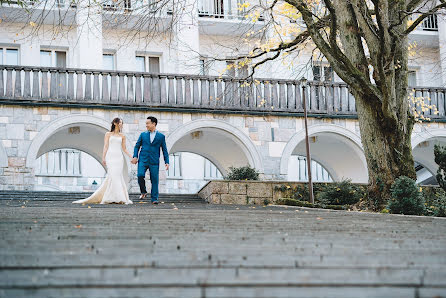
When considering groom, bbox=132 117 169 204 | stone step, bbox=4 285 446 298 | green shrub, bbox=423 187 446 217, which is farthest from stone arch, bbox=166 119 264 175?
stone step, bbox=4 285 446 298

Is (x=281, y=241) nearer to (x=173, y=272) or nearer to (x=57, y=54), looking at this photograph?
(x=173, y=272)

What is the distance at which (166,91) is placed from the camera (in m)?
22.0

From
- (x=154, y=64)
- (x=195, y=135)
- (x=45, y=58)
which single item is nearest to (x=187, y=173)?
(x=154, y=64)

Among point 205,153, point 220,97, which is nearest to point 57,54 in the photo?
point 205,153

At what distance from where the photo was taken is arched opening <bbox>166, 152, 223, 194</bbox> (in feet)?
97.9

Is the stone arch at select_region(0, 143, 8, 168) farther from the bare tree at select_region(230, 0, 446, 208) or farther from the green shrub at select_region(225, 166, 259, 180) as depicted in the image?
the bare tree at select_region(230, 0, 446, 208)

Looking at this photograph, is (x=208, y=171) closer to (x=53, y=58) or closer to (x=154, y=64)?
(x=154, y=64)

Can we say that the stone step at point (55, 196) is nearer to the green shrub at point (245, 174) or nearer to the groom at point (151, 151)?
the green shrub at point (245, 174)

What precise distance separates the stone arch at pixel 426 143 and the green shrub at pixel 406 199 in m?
11.4

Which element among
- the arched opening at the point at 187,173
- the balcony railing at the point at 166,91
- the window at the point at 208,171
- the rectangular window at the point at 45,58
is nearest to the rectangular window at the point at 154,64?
the rectangular window at the point at 45,58

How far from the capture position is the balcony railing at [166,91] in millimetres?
20609

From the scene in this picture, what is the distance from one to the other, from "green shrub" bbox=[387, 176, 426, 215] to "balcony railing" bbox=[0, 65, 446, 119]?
8.41 meters

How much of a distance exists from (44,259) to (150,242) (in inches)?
38.7

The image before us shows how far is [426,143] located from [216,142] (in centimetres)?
730
